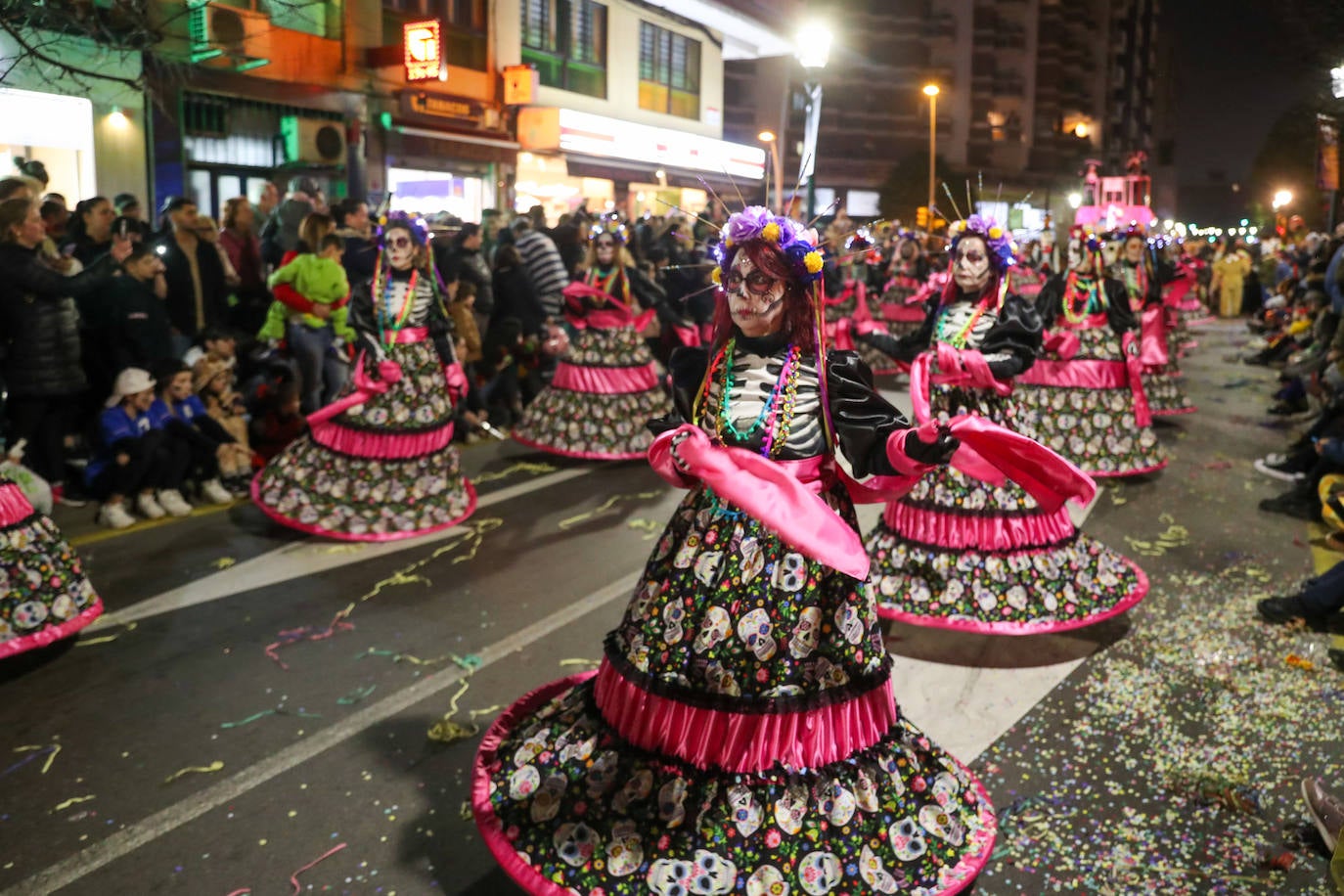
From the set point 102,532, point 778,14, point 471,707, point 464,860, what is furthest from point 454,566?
point 778,14

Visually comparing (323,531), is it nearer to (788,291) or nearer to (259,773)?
(259,773)

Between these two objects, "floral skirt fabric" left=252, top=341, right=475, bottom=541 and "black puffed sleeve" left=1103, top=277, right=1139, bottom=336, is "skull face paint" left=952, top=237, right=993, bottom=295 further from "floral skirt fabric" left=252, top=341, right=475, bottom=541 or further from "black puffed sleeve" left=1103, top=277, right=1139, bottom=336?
"black puffed sleeve" left=1103, top=277, right=1139, bottom=336

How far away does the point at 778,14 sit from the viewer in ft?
94.0

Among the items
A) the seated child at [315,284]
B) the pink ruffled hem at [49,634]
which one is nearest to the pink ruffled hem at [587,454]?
the seated child at [315,284]

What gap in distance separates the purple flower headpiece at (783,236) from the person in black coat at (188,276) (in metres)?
6.69

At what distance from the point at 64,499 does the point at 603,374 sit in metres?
4.48

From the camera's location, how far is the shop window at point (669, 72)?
2527 centimetres

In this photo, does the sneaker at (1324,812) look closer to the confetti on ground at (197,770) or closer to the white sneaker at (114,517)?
the confetti on ground at (197,770)

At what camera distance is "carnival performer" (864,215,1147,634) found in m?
5.74

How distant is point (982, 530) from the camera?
5867 mm

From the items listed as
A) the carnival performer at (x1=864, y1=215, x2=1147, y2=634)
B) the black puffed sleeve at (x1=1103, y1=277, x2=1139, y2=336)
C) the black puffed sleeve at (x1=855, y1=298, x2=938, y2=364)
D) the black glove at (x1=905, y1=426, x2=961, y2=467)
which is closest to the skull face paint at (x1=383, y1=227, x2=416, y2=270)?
the black puffed sleeve at (x1=855, y1=298, x2=938, y2=364)

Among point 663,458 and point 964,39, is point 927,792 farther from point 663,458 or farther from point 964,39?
point 964,39

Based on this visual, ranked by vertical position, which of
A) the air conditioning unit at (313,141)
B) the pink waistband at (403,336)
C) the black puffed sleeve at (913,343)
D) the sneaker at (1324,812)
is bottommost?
the sneaker at (1324,812)

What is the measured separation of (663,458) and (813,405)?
552mm
